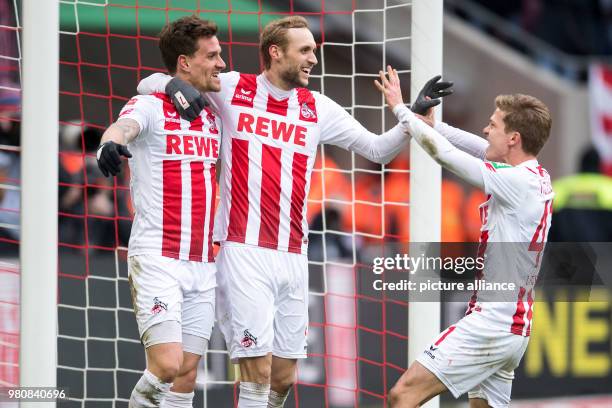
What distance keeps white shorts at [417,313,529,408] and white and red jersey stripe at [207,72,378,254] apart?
91 centimetres

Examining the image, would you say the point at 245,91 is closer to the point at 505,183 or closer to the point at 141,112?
the point at 141,112

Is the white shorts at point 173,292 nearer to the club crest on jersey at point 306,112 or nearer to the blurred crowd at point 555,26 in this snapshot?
the club crest on jersey at point 306,112

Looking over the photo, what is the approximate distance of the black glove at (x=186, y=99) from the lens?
544cm

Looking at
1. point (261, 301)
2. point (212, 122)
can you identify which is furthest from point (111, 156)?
point (261, 301)

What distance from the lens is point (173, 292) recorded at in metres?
5.45

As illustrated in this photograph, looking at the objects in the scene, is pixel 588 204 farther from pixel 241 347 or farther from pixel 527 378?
pixel 241 347

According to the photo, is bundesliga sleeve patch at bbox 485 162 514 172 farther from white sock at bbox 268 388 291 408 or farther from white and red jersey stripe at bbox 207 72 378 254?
white sock at bbox 268 388 291 408

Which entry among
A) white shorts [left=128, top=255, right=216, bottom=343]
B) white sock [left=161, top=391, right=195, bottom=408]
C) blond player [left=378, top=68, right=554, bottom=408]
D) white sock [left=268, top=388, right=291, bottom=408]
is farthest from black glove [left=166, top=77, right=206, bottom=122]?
white sock [left=268, top=388, right=291, bottom=408]

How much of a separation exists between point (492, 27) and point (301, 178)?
10527mm

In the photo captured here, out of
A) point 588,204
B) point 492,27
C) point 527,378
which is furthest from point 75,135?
point 492,27

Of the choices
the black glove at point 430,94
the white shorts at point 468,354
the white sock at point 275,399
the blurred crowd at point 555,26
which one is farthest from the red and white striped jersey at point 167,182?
the blurred crowd at point 555,26

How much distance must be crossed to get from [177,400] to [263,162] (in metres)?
1.19

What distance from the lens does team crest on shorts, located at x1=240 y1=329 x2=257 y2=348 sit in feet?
18.2

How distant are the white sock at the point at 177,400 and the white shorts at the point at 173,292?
0.97 feet
